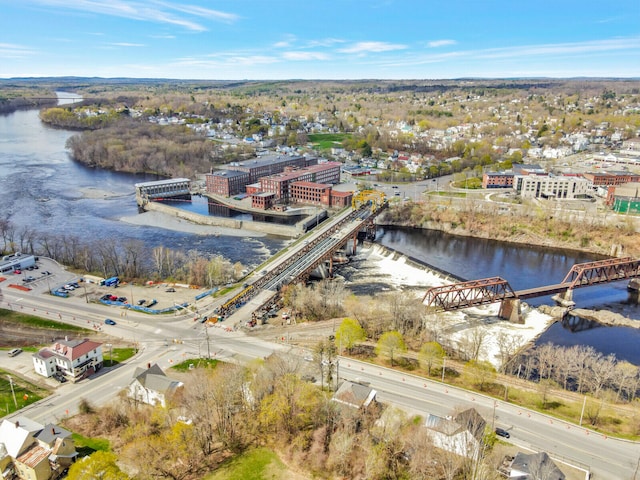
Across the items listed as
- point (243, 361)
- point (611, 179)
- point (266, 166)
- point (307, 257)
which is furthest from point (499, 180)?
point (243, 361)

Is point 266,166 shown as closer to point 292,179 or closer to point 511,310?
point 292,179

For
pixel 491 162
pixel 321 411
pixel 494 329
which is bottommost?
pixel 494 329

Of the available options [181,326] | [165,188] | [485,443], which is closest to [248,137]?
[165,188]

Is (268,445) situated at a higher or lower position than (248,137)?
lower

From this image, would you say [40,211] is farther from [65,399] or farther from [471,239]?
[471,239]

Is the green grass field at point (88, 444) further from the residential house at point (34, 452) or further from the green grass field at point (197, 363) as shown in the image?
the green grass field at point (197, 363)
